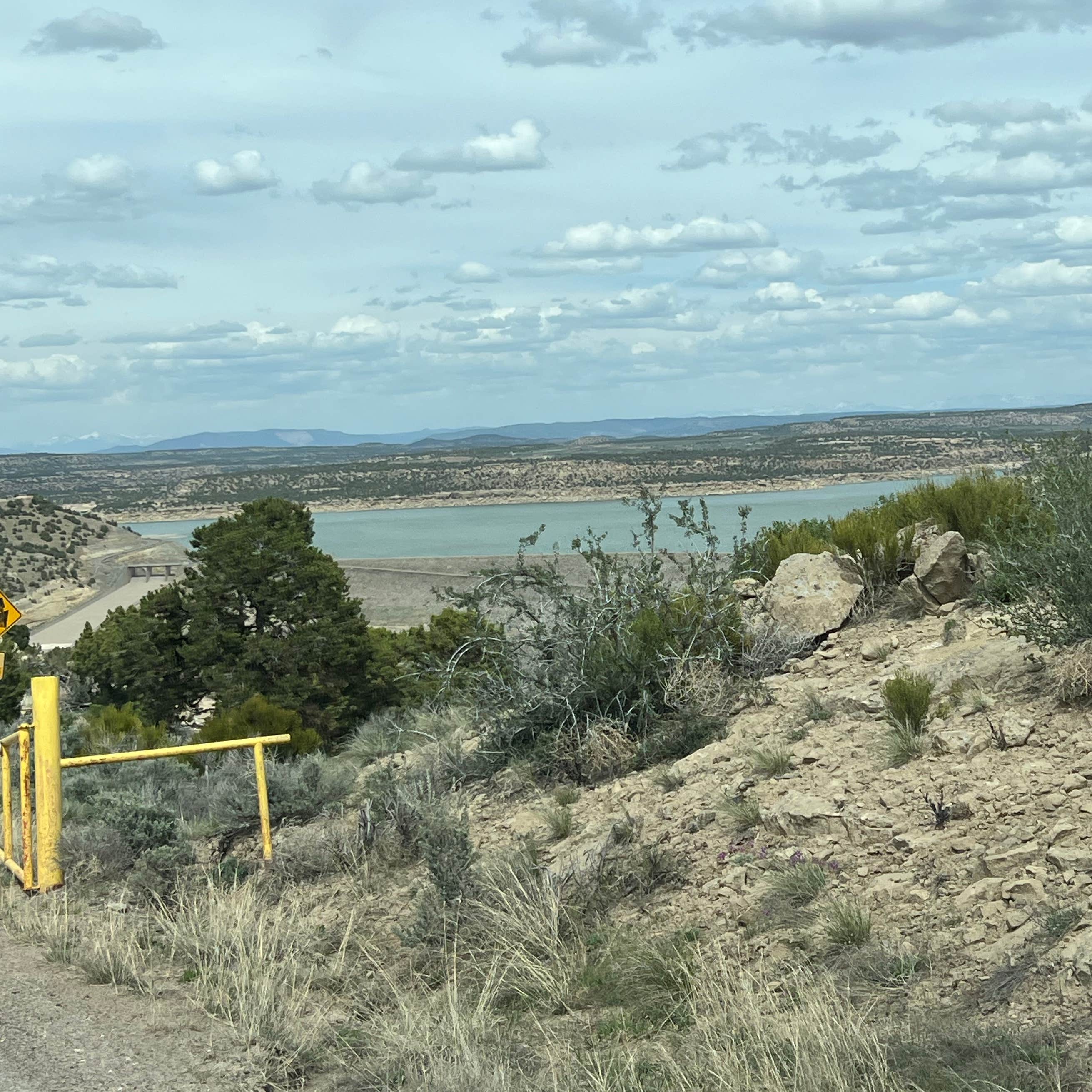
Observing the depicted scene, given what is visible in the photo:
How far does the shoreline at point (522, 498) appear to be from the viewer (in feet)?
385

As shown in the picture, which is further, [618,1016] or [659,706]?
[659,706]

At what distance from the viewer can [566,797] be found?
29.2ft

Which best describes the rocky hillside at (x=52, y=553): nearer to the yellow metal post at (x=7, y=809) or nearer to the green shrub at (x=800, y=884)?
the yellow metal post at (x=7, y=809)

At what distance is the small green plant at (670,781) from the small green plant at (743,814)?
88cm

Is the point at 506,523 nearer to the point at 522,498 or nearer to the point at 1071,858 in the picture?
the point at 522,498

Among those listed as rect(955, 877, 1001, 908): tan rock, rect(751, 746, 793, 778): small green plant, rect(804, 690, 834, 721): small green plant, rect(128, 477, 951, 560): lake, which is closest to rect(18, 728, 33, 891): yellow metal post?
rect(751, 746, 793, 778): small green plant

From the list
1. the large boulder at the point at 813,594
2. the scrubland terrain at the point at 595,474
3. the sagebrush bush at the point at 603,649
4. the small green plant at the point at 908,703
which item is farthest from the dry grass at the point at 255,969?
the scrubland terrain at the point at 595,474

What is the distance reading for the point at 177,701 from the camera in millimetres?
29109

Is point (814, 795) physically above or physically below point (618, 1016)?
above

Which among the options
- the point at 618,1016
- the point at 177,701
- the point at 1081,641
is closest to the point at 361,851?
the point at 618,1016

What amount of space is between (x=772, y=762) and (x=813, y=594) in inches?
130

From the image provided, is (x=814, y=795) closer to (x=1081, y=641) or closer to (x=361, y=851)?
(x=1081, y=641)

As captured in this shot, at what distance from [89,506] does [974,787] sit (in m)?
161

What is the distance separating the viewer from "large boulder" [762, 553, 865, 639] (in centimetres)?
1073
